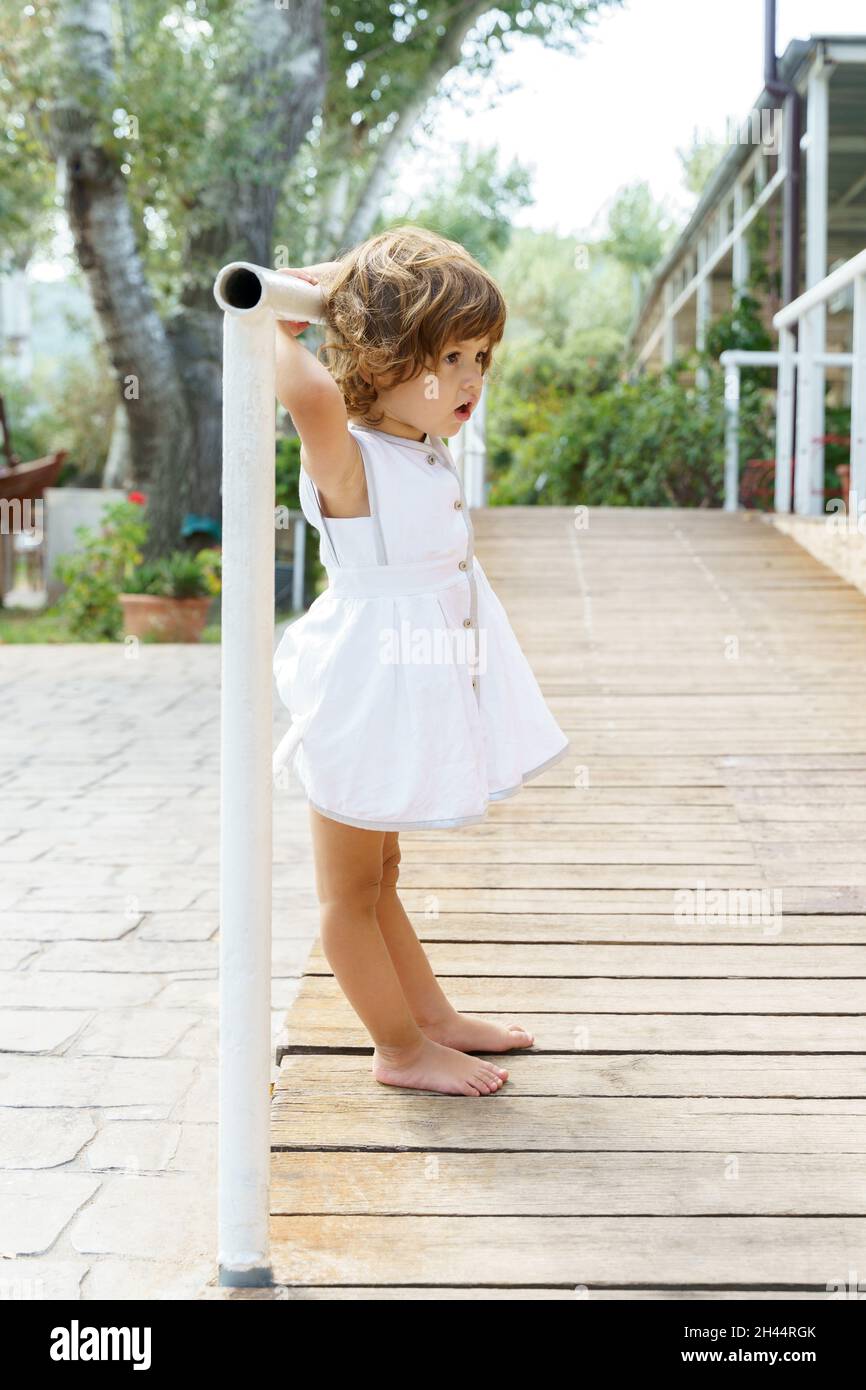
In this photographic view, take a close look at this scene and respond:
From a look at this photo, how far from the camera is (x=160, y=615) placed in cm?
850

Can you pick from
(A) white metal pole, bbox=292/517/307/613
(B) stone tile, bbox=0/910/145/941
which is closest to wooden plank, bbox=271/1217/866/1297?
(B) stone tile, bbox=0/910/145/941

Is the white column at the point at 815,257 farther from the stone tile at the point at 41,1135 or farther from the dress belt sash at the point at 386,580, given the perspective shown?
the stone tile at the point at 41,1135

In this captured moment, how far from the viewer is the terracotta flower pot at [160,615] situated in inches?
334

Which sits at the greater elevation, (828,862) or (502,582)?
(502,582)

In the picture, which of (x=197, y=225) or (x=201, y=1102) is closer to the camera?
(x=201, y=1102)

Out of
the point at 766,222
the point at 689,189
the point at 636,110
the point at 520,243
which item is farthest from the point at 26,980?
the point at 520,243

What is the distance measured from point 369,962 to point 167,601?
23.4ft

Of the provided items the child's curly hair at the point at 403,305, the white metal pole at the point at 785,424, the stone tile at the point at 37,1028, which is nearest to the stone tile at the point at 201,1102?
the stone tile at the point at 37,1028

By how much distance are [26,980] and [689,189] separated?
95.9 feet

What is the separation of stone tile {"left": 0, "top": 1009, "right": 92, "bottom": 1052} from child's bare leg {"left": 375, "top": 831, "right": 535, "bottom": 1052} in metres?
0.71

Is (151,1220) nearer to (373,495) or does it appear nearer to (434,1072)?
(434,1072)

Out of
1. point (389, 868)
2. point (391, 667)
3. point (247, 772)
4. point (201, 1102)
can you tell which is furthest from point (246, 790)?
point (201, 1102)

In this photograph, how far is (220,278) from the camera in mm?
1150
